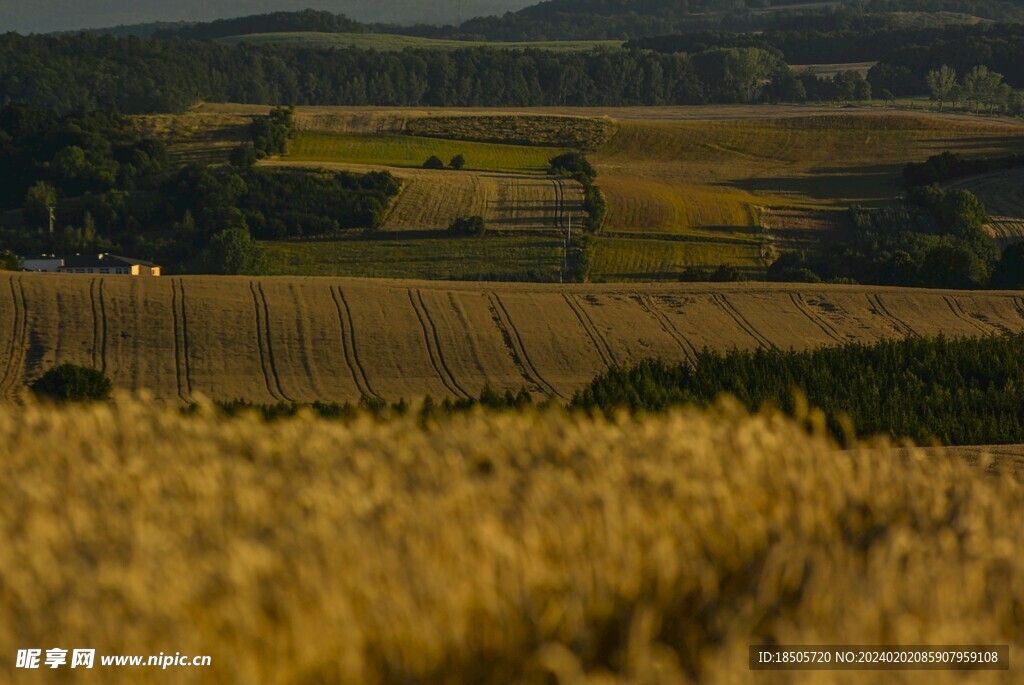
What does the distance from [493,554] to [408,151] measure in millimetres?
113558

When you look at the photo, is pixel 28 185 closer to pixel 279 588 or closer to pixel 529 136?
pixel 529 136

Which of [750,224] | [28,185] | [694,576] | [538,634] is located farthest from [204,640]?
[28,185]

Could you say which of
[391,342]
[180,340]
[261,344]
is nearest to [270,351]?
[261,344]

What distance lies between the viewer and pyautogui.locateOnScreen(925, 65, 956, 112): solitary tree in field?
161 m

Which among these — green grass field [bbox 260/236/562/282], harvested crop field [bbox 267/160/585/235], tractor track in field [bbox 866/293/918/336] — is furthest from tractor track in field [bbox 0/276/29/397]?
harvested crop field [bbox 267/160/585/235]

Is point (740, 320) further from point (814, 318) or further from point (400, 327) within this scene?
point (400, 327)

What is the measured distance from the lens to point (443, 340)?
4906cm

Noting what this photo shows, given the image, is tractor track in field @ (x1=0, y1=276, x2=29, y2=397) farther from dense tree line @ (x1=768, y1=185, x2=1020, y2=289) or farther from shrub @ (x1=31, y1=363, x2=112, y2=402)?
dense tree line @ (x1=768, y1=185, x2=1020, y2=289)

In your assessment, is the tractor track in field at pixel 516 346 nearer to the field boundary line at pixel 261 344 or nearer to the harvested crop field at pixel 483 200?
the field boundary line at pixel 261 344

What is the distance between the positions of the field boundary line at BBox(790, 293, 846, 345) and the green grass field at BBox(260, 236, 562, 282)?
789 inches

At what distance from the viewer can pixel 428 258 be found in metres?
79.4

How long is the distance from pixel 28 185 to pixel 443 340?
218ft

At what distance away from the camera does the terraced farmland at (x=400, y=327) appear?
4491cm

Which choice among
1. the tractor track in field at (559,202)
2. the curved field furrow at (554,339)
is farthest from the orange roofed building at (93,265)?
the curved field furrow at (554,339)
